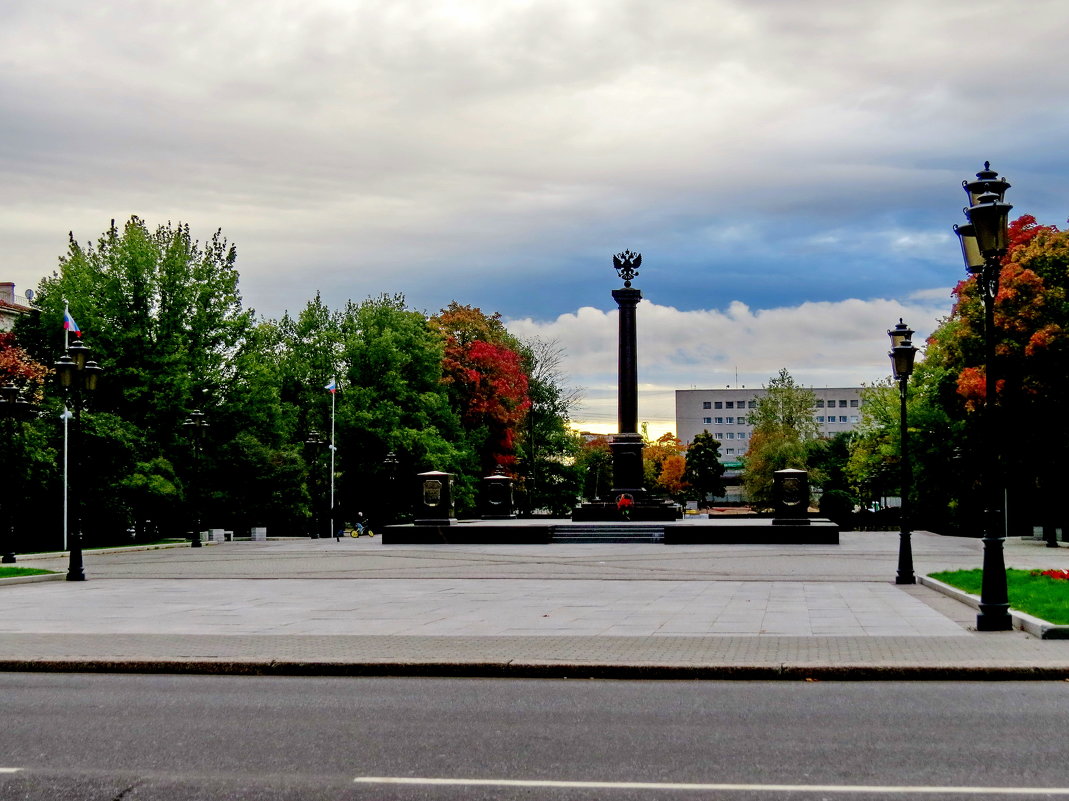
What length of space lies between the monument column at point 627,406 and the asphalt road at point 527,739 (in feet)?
117

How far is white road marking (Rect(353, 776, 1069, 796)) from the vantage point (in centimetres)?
638

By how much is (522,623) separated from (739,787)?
8.65 m

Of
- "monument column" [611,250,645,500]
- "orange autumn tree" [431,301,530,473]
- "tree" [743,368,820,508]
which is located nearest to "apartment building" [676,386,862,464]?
"tree" [743,368,820,508]

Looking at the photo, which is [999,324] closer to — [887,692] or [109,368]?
[887,692]

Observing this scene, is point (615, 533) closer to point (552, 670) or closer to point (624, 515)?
point (624, 515)

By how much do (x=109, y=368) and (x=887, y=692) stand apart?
156 ft

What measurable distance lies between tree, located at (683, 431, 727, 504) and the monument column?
8422 cm

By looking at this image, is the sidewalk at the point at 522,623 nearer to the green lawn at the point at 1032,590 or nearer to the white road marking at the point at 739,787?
the green lawn at the point at 1032,590

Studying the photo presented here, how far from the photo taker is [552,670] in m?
11.1

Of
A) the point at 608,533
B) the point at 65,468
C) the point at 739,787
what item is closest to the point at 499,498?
the point at 608,533

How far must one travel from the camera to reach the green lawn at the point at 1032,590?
14.2m

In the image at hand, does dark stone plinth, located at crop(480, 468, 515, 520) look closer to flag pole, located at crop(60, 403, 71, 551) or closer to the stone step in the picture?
the stone step

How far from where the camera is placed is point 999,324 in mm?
39531

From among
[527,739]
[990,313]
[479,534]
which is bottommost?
A: [479,534]
